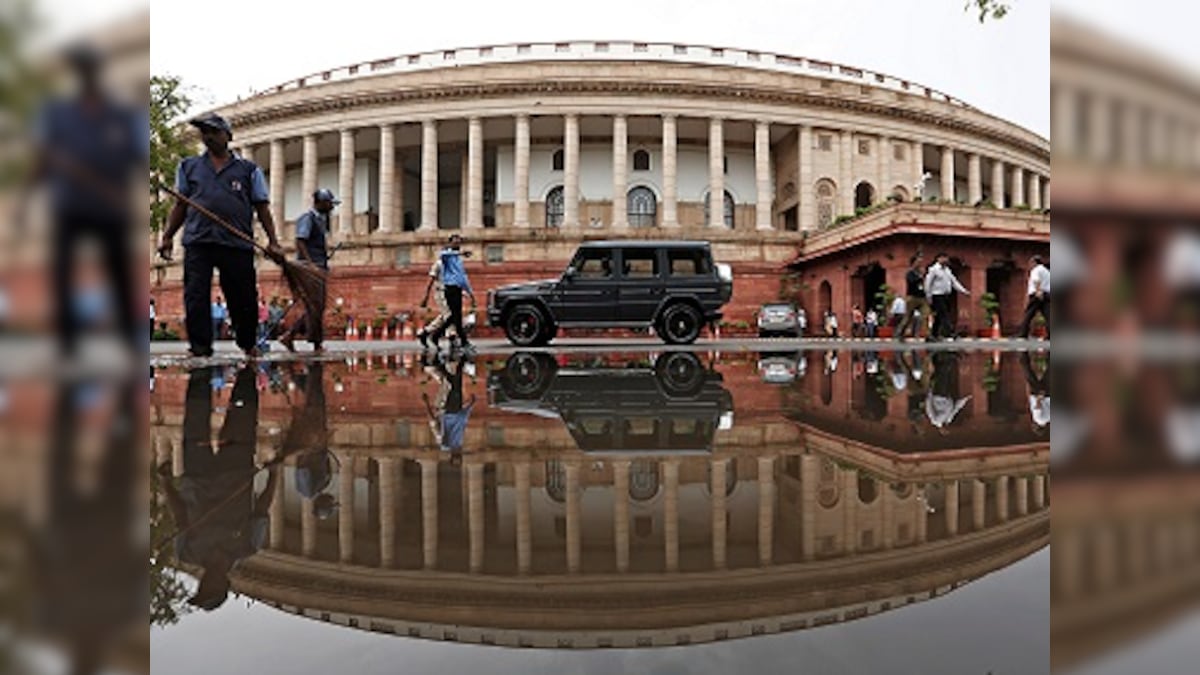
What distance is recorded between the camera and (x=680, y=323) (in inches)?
438

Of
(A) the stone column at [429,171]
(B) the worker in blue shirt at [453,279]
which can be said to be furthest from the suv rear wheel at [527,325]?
(A) the stone column at [429,171]

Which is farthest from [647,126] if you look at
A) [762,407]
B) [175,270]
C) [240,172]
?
[762,407]

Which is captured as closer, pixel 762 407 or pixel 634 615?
pixel 634 615

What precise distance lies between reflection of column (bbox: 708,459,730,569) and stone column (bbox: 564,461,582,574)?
0.71ft

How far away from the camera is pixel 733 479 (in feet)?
5.20

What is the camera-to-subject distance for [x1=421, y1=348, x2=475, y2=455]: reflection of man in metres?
2.17

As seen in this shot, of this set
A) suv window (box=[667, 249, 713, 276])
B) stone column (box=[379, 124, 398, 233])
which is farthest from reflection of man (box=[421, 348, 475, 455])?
stone column (box=[379, 124, 398, 233])

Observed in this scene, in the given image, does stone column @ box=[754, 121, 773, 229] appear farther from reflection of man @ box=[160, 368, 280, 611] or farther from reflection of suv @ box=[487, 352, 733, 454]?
reflection of man @ box=[160, 368, 280, 611]

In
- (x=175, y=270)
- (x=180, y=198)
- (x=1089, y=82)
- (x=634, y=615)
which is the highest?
(x=175, y=270)

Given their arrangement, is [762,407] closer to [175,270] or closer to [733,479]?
[733,479]

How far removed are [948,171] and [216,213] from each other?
3978 cm

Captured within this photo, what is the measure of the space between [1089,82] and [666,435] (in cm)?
145

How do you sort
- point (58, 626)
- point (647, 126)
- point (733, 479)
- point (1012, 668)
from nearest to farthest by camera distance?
point (58, 626) → point (1012, 668) → point (733, 479) → point (647, 126)

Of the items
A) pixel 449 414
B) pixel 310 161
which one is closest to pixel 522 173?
pixel 310 161
